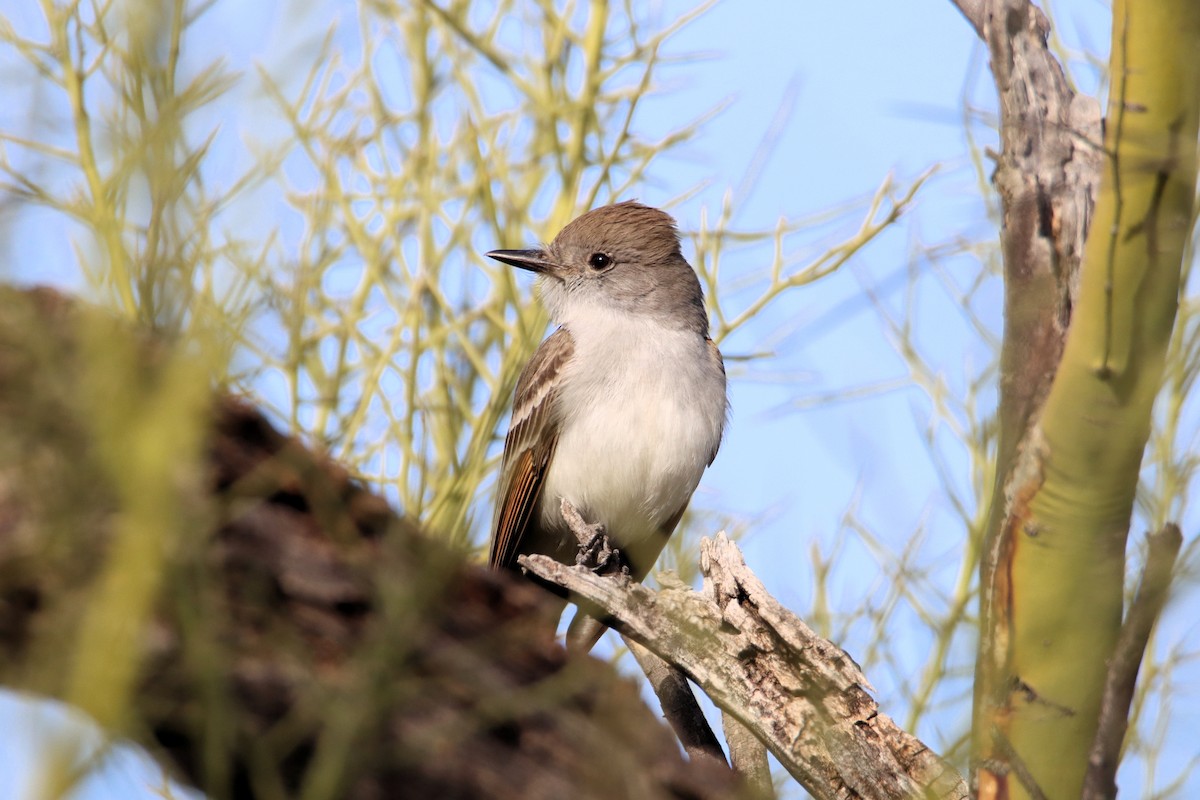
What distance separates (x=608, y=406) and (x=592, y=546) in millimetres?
742

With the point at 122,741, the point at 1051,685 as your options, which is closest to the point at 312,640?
the point at 122,741

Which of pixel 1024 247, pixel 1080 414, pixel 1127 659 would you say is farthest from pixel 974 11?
pixel 1127 659

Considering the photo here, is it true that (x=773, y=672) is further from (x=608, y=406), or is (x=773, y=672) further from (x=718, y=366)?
(x=718, y=366)

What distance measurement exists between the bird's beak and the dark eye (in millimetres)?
260

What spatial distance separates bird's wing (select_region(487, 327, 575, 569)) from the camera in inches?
256

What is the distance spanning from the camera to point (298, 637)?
2.10 m

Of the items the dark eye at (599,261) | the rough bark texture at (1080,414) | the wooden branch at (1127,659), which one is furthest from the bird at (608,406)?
the wooden branch at (1127,659)

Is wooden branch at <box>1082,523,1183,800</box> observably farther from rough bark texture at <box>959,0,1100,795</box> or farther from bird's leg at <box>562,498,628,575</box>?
bird's leg at <box>562,498,628,575</box>

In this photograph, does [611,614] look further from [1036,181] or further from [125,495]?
[125,495]

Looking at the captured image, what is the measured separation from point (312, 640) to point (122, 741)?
0.40 metres

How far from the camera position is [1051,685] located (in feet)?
9.44

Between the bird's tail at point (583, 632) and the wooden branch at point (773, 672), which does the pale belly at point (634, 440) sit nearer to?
the bird's tail at point (583, 632)

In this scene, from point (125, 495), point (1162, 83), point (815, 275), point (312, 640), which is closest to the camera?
point (125, 495)

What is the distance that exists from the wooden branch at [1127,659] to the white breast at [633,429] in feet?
13.6
